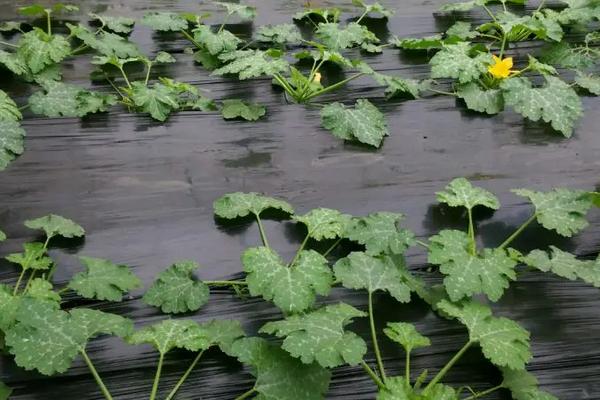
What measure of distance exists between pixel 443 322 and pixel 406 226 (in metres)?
0.41

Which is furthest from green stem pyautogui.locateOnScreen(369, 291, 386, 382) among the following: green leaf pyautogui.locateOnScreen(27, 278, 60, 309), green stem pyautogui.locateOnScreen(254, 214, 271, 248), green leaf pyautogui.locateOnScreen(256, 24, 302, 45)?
green leaf pyautogui.locateOnScreen(256, 24, 302, 45)

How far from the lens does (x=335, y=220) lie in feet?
6.41

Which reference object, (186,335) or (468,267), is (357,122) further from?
(186,335)

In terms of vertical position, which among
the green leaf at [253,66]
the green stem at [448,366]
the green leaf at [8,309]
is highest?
the green leaf at [253,66]

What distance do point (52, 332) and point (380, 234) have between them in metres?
0.92

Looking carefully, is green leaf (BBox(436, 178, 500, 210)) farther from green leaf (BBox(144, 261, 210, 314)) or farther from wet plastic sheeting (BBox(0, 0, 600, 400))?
green leaf (BBox(144, 261, 210, 314))

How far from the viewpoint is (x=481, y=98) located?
2551mm

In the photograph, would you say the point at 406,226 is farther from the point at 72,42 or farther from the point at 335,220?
the point at 72,42

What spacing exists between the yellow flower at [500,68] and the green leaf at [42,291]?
1.93 m

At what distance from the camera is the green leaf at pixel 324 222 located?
1921 millimetres

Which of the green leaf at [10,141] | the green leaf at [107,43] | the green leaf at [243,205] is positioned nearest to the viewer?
the green leaf at [243,205]

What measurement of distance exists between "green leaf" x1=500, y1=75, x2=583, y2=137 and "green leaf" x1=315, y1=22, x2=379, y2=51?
0.78 metres

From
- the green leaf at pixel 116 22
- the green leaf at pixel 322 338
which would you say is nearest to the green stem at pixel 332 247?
the green leaf at pixel 322 338

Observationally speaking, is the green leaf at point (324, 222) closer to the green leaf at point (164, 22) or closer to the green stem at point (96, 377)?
the green stem at point (96, 377)
